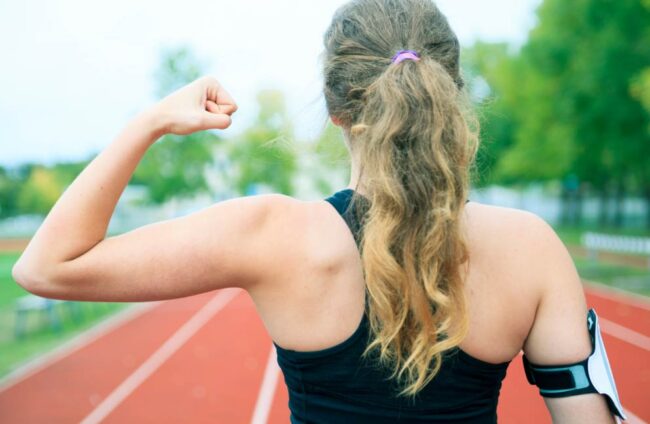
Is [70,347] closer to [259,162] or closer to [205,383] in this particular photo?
[205,383]

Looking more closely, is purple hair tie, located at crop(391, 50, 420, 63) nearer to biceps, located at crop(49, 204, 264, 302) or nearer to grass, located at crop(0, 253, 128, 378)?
biceps, located at crop(49, 204, 264, 302)

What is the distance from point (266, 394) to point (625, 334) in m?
5.60

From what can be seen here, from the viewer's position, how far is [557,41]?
77.6 feet

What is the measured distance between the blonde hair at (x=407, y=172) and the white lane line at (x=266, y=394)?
231 inches

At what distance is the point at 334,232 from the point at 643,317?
11.2m

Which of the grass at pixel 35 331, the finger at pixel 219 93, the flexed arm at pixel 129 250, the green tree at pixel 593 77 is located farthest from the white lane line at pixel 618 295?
the flexed arm at pixel 129 250

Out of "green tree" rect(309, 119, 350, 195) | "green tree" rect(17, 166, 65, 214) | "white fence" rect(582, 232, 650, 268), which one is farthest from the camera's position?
"green tree" rect(17, 166, 65, 214)

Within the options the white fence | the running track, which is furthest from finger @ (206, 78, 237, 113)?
the white fence

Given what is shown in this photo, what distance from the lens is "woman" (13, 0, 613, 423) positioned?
3.88 ft

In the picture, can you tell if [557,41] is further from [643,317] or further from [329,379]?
[329,379]

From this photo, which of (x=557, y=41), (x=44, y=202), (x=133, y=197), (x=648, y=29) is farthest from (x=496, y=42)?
(x=44, y=202)

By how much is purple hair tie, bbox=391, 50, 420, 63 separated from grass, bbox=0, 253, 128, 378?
8632mm

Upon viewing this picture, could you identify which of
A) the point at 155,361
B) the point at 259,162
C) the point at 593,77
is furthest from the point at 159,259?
the point at 259,162

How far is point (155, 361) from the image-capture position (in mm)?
9422
